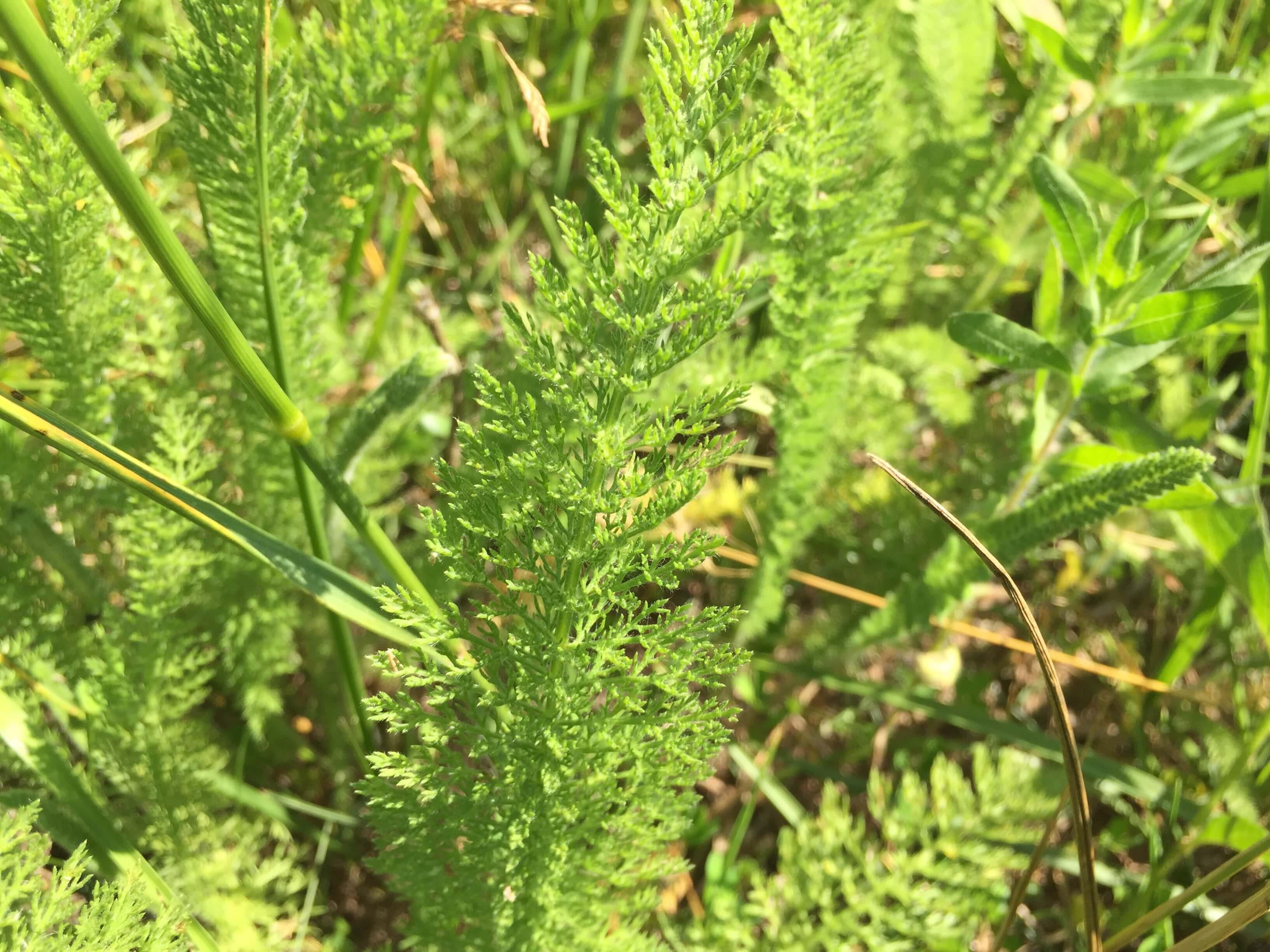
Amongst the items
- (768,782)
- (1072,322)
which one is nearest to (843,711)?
(768,782)

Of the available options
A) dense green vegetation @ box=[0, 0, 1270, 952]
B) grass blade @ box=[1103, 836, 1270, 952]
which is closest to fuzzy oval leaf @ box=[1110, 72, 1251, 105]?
dense green vegetation @ box=[0, 0, 1270, 952]

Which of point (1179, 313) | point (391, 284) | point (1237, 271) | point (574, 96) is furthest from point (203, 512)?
point (574, 96)

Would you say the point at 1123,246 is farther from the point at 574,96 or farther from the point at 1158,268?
the point at 574,96

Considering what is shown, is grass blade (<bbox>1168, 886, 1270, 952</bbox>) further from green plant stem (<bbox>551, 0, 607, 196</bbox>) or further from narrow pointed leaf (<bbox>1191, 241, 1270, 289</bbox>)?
green plant stem (<bbox>551, 0, 607, 196</bbox>)

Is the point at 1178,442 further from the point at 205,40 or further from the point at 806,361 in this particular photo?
the point at 205,40

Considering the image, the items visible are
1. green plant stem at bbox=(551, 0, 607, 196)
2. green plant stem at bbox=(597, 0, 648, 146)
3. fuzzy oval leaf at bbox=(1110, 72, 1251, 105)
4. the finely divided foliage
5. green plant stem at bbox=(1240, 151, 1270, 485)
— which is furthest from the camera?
green plant stem at bbox=(551, 0, 607, 196)

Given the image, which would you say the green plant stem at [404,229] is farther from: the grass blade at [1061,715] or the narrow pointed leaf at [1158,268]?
the narrow pointed leaf at [1158,268]

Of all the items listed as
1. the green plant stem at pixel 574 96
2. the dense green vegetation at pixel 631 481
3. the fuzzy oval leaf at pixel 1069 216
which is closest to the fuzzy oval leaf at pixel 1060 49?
the dense green vegetation at pixel 631 481
